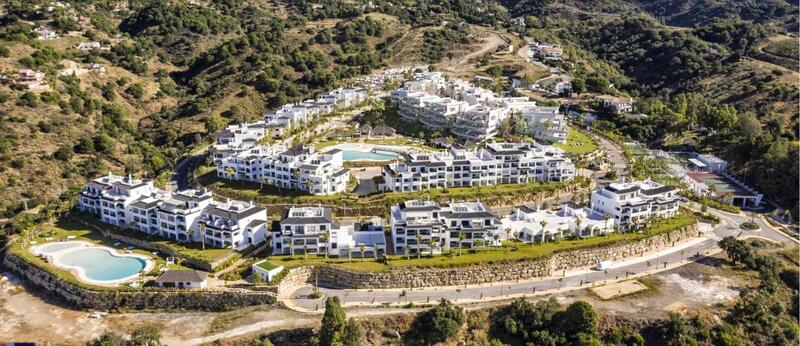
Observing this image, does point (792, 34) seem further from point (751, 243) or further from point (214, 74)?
point (214, 74)

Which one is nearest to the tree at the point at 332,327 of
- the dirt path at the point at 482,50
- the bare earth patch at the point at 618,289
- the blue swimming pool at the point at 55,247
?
the bare earth patch at the point at 618,289

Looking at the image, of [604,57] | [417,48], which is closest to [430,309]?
[417,48]

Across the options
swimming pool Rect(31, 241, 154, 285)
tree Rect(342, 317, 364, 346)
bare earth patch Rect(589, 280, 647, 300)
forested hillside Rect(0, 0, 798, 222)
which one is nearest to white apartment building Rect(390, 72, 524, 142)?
forested hillside Rect(0, 0, 798, 222)

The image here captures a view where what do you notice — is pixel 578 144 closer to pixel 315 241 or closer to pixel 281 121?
pixel 281 121

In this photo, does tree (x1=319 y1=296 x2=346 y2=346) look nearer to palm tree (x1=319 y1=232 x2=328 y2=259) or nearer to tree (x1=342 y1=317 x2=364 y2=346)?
tree (x1=342 y1=317 x2=364 y2=346)

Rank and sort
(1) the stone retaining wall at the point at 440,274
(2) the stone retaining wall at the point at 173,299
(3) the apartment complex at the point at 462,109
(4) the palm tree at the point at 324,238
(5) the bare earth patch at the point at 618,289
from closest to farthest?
(2) the stone retaining wall at the point at 173,299 < (5) the bare earth patch at the point at 618,289 < (1) the stone retaining wall at the point at 440,274 < (4) the palm tree at the point at 324,238 < (3) the apartment complex at the point at 462,109

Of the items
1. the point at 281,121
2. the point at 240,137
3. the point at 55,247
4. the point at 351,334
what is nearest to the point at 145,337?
the point at 351,334

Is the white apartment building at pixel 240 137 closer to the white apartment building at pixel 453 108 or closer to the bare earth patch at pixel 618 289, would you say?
the white apartment building at pixel 453 108
